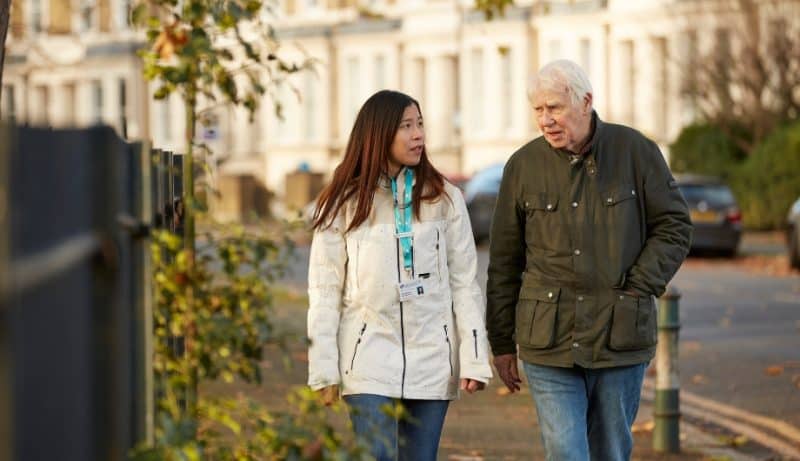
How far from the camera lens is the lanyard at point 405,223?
18.0 feet

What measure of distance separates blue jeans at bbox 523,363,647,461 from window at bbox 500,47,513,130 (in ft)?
194

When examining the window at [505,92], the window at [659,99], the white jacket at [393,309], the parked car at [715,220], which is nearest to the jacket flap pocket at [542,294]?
the white jacket at [393,309]

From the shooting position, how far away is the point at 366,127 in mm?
5566

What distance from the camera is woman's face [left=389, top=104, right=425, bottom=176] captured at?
5.51 meters

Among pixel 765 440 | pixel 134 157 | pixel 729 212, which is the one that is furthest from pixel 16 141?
pixel 729 212

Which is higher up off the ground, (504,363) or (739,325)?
(504,363)

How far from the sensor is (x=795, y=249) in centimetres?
2497

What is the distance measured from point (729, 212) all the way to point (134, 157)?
2579cm

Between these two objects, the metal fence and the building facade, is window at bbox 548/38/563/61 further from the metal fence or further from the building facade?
the metal fence

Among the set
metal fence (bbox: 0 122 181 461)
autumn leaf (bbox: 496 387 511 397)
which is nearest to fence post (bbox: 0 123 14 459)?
metal fence (bbox: 0 122 181 461)

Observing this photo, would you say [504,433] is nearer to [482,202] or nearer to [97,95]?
[482,202]

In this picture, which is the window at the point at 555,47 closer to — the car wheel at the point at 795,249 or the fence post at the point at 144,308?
the car wheel at the point at 795,249

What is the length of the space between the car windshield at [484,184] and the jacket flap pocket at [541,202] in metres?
27.4

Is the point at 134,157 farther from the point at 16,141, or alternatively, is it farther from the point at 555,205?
the point at 555,205
